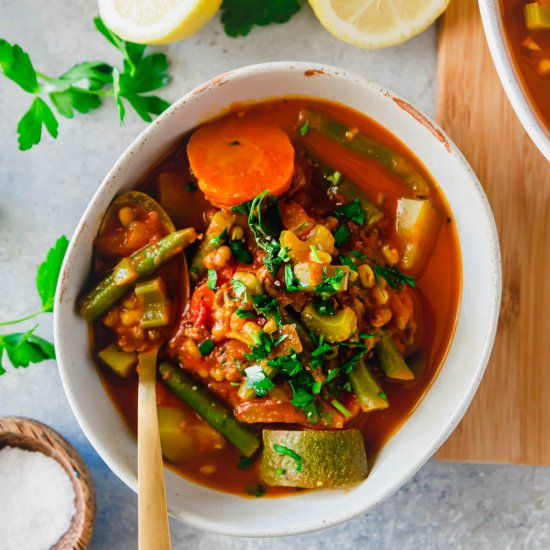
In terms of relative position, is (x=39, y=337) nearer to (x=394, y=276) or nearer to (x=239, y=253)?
(x=239, y=253)

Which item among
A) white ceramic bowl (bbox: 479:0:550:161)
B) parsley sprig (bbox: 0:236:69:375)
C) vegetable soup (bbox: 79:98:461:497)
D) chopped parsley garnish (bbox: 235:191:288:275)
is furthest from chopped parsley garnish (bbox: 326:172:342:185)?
parsley sprig (bbox: 0:236:69:375)

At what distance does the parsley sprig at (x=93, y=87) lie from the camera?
9.56ft

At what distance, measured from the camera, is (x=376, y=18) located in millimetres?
2848

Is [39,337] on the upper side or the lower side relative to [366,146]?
lower

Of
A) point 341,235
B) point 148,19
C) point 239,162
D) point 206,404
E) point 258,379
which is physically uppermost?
point 148,19

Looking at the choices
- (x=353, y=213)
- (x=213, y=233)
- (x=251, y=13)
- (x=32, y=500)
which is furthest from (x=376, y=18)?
(x=32, y=500)

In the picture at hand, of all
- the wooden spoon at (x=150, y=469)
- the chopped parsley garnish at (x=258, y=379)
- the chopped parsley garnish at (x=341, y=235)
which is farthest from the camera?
the chopped parsley garnish at (x=341, y=235)

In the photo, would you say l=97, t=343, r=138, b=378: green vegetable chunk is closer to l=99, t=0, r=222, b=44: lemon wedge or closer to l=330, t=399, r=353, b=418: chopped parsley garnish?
l=330, t=399, r=353, b=418: chopped parsley garnish

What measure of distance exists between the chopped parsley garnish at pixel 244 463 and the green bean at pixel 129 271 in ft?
2.28

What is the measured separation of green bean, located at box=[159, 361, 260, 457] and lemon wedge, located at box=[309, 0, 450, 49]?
1.34 m

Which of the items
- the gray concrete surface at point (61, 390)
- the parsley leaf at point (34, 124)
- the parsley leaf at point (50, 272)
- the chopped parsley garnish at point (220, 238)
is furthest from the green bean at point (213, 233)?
the parsley leaf at point (34, 124)

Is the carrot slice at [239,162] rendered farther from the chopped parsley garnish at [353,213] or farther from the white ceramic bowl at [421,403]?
the chopped parsley garnish at [353,213]

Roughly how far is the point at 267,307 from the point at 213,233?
308mm

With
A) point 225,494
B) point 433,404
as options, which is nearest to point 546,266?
point 433,404
